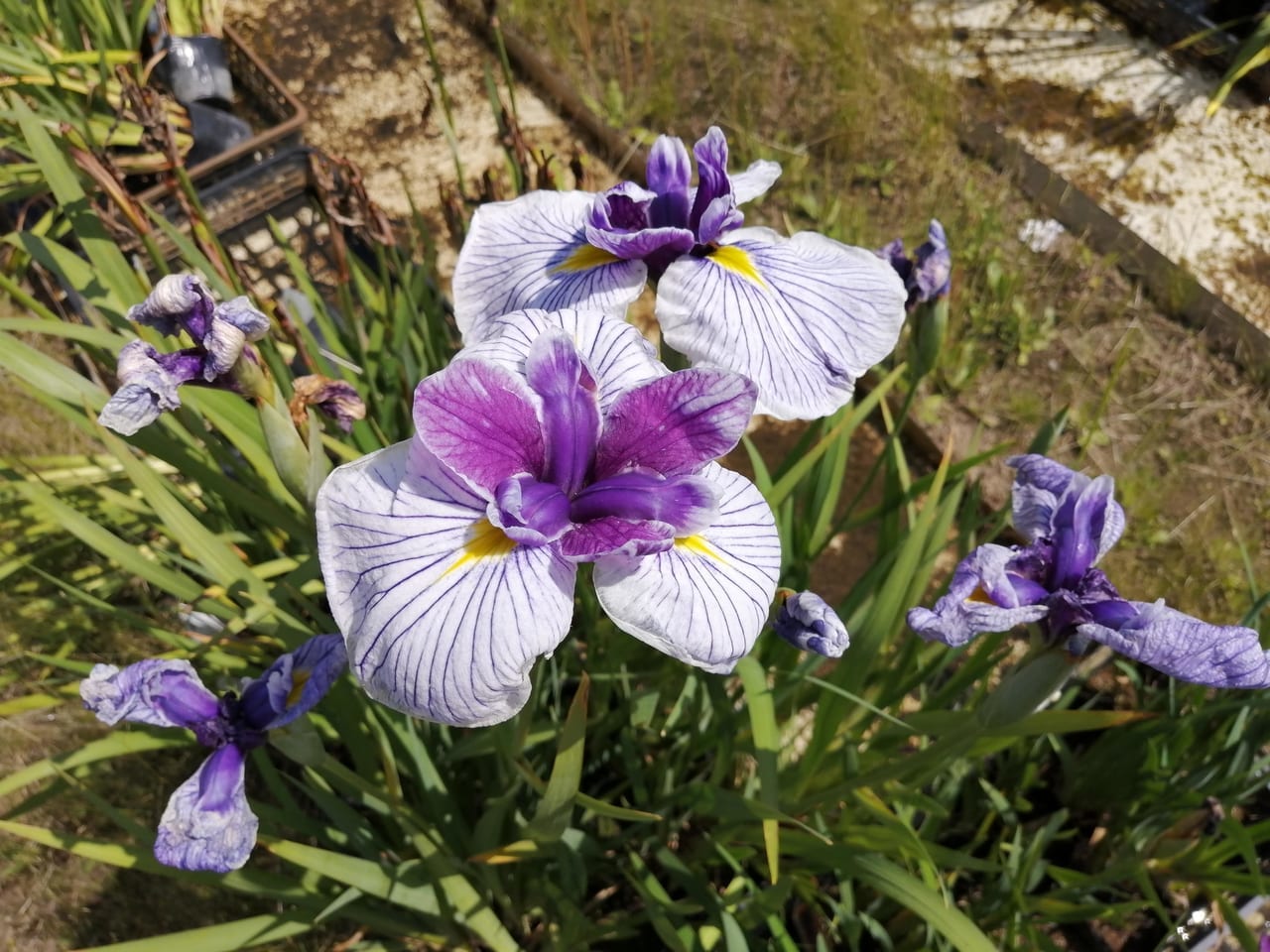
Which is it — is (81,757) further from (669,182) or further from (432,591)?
(669,182)

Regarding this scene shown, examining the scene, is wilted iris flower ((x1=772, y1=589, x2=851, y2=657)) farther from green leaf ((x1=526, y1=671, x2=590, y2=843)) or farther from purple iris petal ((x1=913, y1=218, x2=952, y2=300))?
purple iris petal ((x1=913, y1=218, x2=952, y2=300))

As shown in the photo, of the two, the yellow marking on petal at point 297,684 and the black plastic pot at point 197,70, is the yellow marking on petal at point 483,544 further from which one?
the black plastic pot at point 197,70

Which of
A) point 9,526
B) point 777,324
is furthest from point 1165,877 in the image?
point 9,526

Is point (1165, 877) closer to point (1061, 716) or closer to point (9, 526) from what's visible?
A: point (1061, 716)

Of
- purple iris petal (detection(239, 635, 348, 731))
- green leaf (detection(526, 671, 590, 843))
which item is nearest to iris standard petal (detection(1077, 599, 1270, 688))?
green leaf (detection(526, 671, 590, 843))

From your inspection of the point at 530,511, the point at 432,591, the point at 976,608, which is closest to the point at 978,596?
the point at 976,608
